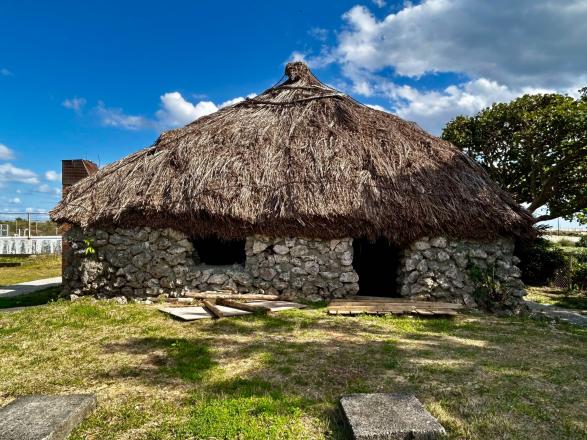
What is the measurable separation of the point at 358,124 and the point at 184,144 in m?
4.24

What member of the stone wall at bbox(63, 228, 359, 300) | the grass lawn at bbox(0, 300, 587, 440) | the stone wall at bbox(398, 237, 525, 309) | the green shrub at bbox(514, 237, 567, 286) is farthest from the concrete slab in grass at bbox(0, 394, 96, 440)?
the green shrub at bbox(514, 237, 567, 286)

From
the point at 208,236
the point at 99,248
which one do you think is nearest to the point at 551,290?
the point at 208,236

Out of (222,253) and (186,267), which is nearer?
(186,267)

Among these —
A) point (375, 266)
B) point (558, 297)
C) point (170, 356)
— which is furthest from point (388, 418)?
point (558, 297)

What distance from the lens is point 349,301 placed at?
8195 mm

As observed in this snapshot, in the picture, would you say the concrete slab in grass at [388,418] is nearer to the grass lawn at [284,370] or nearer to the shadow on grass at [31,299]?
the grass lawn at [284,370]

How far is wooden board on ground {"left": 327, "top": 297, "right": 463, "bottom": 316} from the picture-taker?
7.70 meters

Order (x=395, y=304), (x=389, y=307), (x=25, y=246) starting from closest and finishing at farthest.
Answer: (x=389, y=307) < (x=395, y=304) < (x=25, y=246)

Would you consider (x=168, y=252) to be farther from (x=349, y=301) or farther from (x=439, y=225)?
(x=439, y=225)

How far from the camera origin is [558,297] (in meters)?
12.2

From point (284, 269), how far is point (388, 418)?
547cm

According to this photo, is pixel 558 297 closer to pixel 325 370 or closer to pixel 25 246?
pixel 325 370

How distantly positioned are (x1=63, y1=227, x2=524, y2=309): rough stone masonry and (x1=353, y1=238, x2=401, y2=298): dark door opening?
1.48 meters

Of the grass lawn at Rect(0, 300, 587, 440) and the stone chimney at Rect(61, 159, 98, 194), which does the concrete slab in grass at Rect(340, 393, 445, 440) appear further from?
the stone chimney at Rect(61, 159, 98, 194)
